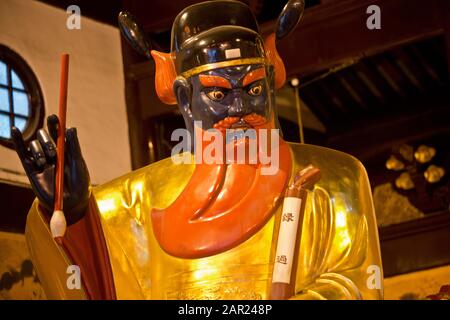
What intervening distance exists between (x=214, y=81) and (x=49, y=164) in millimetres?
585

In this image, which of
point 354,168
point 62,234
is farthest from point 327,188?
point 62,234

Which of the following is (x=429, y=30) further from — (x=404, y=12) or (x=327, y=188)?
(x=327, y=188)

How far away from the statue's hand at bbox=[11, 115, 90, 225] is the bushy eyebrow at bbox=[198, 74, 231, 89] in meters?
0.46

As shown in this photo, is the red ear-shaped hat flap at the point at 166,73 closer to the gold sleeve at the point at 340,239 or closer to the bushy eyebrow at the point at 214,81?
the bushy eyebrow at the point at 214,81

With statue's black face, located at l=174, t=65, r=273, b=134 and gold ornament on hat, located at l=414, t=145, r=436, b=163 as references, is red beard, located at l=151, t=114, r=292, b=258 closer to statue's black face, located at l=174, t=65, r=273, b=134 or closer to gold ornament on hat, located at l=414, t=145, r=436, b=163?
statue's black face, located at l=174, t=65, r=273, b=134

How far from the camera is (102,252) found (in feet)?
12.6

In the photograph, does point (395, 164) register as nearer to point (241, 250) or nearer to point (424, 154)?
point (424, 154)

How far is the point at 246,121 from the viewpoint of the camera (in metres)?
3.74

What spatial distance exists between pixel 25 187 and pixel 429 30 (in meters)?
2.20

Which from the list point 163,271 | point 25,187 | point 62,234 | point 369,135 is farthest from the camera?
point 369,135

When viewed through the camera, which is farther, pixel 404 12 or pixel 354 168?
pixel 404 12

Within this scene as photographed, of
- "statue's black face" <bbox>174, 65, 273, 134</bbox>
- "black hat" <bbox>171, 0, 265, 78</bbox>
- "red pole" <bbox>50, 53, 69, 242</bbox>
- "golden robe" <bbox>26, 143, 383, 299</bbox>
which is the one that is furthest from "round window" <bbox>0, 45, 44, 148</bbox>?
"red pole" <bbox>50, 53, 69, 242</bbox>

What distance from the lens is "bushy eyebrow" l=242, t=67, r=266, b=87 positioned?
147 inches

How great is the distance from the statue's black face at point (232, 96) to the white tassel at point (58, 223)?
602 mm
